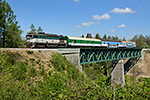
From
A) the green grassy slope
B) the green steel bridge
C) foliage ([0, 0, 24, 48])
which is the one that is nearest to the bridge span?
the green steel bridge

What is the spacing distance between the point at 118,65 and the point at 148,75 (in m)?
16.7

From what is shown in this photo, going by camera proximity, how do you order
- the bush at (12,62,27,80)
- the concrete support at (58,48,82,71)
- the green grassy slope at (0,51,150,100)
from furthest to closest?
the concrete support at (58,48,82,71) < the bush at (12,62,27,80) < the green grassy slope at (0,51,150,100)

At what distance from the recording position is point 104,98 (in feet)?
19.4

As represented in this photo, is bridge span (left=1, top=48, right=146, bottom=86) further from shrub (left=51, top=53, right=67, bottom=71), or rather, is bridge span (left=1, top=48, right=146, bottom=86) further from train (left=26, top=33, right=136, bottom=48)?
train (left=26, top=33, right=136, bottom=48)

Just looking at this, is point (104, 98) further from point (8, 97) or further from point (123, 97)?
point (8, 97)

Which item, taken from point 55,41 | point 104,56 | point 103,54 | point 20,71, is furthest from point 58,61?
point 103,54

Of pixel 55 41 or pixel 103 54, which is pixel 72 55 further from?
pixel 103 54

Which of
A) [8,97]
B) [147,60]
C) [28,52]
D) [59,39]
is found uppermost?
[59,39]

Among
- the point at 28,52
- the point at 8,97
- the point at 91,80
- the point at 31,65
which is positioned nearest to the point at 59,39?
the point at 28,52

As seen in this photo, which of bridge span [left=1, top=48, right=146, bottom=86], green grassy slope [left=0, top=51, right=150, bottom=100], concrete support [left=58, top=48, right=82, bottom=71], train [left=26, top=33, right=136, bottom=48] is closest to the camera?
green grassy slope [left=0, top=51, right=150, bottom=100]

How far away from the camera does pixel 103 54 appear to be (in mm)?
32094

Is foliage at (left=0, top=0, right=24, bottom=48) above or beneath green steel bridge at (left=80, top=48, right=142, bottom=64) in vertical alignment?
above

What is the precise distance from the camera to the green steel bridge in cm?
2612

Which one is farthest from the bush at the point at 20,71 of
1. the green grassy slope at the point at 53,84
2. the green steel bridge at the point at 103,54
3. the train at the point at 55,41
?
the green steel bridge at the point at 103,54
